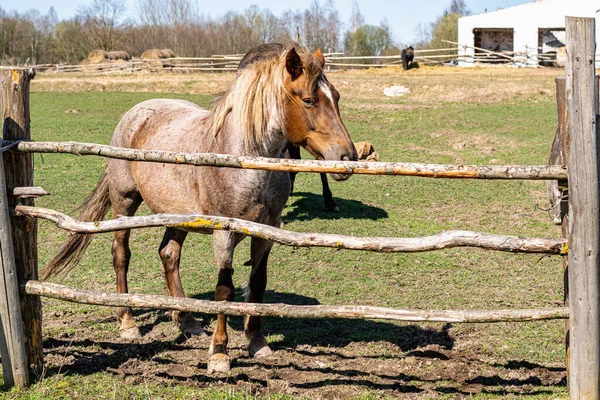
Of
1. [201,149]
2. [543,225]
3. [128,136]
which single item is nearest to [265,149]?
[201,149]

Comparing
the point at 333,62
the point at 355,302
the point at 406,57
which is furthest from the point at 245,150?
the point at 333,62

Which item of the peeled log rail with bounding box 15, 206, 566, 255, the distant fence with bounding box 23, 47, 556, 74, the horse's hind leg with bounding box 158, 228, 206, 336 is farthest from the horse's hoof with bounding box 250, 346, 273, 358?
the distant fence with bounding box 23, 47, 556, 74

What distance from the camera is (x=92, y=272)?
7.58m

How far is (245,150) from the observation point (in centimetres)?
504

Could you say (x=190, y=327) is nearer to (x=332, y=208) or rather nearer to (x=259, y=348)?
(x=259, y=348)

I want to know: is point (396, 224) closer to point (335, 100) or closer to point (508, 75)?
point (335, 100)

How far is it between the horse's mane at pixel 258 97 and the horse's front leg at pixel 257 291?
786 millimetres

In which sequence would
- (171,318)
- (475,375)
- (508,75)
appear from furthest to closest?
1. (508,75)
2. (171,318)
3. (475,375)

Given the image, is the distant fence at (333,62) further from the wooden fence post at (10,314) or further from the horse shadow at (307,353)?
the wooden fence post at (10,314)

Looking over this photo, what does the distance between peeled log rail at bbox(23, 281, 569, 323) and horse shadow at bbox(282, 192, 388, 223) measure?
569 centimetres

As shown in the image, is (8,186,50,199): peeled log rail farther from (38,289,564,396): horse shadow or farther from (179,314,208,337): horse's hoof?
(179,314,208,337): horse's hoof

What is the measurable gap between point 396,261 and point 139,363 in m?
3.74

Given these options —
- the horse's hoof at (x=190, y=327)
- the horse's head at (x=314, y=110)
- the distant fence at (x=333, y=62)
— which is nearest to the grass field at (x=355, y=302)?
the horse's hoof at (x=190, y=327)

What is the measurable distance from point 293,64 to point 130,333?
270cm
